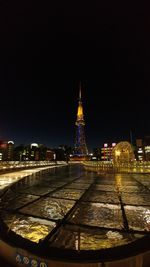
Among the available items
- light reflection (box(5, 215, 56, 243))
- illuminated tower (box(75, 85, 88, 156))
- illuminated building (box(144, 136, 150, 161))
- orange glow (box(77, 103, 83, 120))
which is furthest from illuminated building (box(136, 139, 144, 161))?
light reflection (box(5, 215, 56, 243))

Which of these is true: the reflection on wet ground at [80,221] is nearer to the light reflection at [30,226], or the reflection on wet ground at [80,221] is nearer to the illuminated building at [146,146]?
the light reflection at [30,226]

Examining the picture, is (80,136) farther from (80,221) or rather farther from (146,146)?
(80,221)

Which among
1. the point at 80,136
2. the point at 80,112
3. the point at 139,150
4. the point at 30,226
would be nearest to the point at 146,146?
the point at 139,150

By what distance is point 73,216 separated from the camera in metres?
5.28

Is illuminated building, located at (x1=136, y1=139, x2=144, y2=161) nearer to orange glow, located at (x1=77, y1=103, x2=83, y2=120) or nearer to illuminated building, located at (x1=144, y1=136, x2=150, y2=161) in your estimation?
illuminated building, located at (x1=144, y1=136, x2=150, y2=161)

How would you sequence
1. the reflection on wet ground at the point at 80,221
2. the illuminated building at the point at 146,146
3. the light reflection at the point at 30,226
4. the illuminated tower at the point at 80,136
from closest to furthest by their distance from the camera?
the reflection on wet ground at the point at 80,221 < the light reflection at the point at 30,226 < the illuminated building at the point at 146,146 < the illuminated tower at the point at 80,136

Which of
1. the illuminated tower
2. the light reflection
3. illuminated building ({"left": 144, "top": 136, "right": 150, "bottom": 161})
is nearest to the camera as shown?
the light reflection

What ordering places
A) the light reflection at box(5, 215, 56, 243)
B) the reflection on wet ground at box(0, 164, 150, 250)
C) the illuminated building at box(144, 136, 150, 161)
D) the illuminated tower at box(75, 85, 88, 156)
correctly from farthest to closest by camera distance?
the illuminated tower at box(75, 85, 88, 156) → the illuminated building at box(144, 136, 150, 161) → the light reflection at box(5, 215, 56, 243) → the reflection on wet ground at box(0, 164, 150, 250)

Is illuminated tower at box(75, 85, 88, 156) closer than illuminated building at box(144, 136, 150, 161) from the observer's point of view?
No

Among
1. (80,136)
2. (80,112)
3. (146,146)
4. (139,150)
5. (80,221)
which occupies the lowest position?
(80,221)

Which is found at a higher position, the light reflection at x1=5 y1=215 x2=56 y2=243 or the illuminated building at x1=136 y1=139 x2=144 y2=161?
the illuminated building at x1=136 y1=139 x2=144 y2=161

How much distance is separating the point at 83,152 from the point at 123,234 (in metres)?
96.9

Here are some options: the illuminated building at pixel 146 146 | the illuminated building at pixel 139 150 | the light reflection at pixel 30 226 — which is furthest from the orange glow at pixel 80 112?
the light reflection at pixel 30 226

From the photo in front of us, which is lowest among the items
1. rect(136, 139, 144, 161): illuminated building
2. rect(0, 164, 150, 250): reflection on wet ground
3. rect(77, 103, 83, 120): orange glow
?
rect(0, 164, 150, 250): reflection on wet ground
